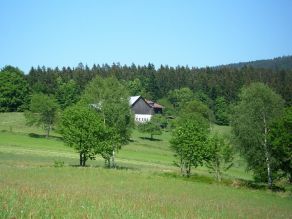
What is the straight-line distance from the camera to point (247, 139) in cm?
5416

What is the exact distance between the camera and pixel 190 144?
58.7 meters

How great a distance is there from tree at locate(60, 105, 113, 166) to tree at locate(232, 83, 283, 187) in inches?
752

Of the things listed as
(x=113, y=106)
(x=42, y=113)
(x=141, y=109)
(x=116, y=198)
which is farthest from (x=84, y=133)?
(x=141, y=109)

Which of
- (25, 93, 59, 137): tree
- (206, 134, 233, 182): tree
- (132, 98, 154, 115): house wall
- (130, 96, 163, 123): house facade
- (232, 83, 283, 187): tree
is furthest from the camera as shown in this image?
(132, 98, 154, 115): house wall

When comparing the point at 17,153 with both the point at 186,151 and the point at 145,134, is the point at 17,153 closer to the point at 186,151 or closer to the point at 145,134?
the point at 186,151

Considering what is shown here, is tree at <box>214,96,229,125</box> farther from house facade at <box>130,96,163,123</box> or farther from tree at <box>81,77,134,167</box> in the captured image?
tree at <box>81,77,134,167</box>

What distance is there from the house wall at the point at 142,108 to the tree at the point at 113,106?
63.2 m

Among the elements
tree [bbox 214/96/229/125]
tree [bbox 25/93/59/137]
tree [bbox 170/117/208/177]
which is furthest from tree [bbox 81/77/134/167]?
tree [bbox 214/96/229/125]

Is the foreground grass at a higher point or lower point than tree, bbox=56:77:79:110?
lower

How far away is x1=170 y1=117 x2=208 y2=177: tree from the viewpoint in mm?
58188

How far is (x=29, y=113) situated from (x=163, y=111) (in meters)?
63.5

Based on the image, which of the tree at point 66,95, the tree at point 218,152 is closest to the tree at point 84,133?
the tree at point 218,152

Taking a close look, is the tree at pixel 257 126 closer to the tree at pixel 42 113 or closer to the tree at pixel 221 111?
the tree at pixel 42 113

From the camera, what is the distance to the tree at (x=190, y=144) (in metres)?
58.2
